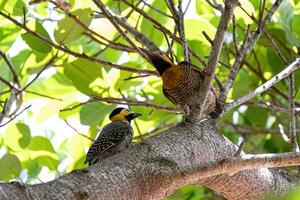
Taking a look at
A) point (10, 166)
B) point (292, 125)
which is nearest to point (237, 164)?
point (292, 125)

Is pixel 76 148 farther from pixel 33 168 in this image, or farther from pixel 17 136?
pixel 17 136

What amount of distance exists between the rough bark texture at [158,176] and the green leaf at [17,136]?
141 centimetres

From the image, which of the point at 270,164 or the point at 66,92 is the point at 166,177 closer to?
the point at 270,164

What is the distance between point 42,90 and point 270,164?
2037 millimetres

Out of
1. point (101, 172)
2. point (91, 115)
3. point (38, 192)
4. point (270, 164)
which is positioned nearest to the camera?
point (38, 192)

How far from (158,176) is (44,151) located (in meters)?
1.84

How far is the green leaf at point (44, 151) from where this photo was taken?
131 inches

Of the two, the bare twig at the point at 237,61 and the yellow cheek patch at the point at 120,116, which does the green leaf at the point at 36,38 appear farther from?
the yellow cheek patch at the point at 120,116

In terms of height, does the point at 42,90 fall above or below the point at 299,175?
above

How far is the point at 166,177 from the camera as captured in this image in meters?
1.69

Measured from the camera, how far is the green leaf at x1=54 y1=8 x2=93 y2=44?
2805mm

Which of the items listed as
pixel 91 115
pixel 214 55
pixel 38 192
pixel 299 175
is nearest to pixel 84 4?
pixel 91 115

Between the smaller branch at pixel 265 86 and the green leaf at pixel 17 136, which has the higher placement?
the smaller branch at pixel 265 86

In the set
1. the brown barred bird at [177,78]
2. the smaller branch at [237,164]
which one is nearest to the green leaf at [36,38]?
the brown barred bird at [177,78]
